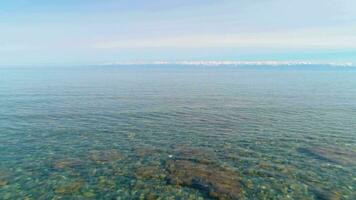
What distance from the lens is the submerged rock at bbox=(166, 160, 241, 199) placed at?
62.8ft

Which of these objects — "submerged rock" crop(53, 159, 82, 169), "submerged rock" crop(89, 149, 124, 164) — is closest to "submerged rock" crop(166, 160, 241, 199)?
"submerged rock" crop(89, 149, 124, 164)

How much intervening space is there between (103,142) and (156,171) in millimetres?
9306

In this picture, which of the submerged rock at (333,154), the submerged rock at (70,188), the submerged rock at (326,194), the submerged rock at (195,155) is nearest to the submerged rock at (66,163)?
the submerged rock at (70,188)

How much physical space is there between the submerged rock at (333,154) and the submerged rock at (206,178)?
8967 mm

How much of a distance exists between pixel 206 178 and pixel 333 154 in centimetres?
1283

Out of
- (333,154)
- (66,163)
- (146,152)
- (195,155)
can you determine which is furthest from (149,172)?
(333,154)

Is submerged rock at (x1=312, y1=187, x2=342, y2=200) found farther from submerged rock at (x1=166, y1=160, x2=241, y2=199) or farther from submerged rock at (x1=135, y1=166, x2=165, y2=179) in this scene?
submerged rock at (x1=135, y1=166, x2=165, y2=179)

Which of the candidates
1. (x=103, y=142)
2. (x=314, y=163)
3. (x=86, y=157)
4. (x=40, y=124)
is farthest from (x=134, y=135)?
(x=314, y=163)

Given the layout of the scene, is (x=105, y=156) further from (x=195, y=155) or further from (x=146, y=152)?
(x=195, y=155)

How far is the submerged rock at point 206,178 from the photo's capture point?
19.1 m

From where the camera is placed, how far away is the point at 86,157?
25.3m

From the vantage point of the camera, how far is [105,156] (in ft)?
83.7

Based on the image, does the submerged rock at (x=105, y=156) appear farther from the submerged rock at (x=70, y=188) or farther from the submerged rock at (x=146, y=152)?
the submerged rock at (x=70, y=188)

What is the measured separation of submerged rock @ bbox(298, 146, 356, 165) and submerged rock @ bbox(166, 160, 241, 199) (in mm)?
8967
